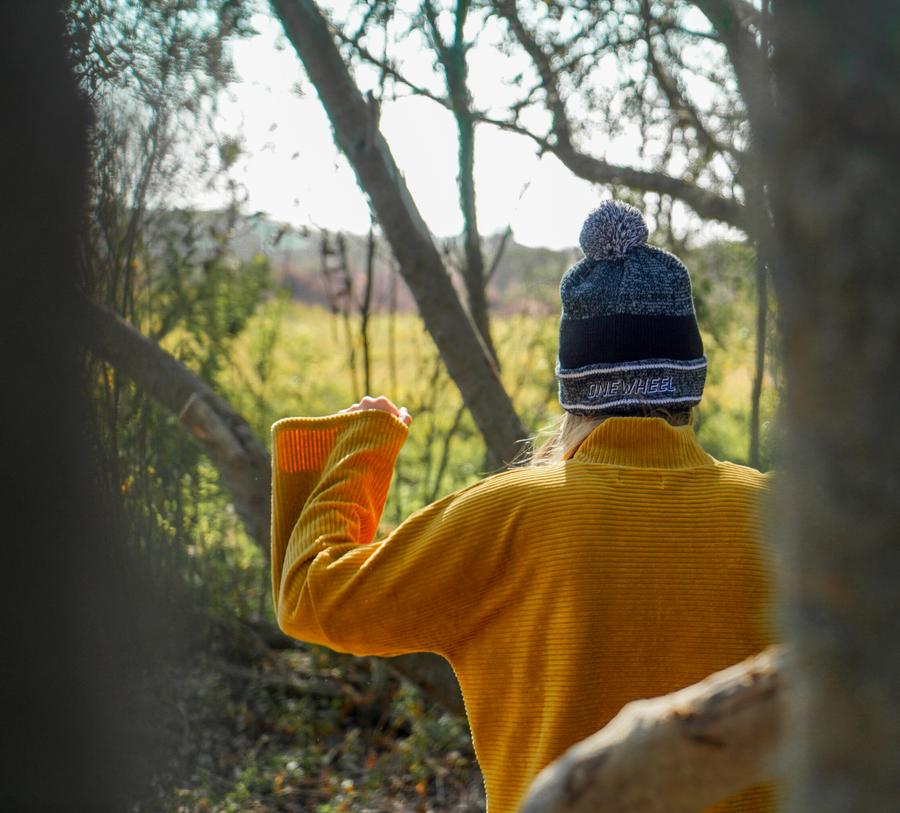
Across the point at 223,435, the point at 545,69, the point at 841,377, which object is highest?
the point at 545,69

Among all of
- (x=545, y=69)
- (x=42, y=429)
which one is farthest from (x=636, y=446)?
(x=545, y=69)

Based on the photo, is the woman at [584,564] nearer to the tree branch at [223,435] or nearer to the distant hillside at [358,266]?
the tree branch at [223,435]

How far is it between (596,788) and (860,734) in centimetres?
23

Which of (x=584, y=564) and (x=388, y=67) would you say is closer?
(x=584, y=564)

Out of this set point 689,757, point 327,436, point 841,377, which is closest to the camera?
point 841,377

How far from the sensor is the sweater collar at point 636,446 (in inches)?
59.3

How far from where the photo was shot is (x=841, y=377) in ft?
1.79

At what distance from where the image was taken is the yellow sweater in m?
1.43

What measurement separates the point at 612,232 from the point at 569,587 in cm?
58

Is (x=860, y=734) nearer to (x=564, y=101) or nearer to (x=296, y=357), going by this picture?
(x=564, y=101)

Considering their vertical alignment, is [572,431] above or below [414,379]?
above

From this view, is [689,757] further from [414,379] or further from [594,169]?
[414,379]

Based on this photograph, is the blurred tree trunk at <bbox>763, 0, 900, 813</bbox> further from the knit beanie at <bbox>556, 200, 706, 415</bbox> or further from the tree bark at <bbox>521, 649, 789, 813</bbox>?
the knit beanie at <bbox>556, 200, 706, 415</bbox>

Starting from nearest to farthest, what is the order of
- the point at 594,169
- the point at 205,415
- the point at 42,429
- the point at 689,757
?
the point at 689,757
the point at 42,429
the point at 205,415
the point at 594,169
